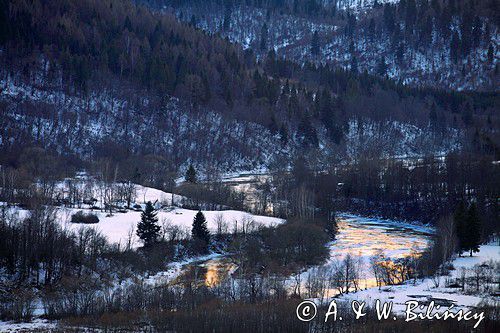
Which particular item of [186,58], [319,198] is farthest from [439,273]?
[186,58]

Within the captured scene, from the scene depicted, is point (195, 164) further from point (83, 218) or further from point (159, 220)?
point (83, 218)

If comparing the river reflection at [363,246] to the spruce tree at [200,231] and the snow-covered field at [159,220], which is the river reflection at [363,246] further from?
the snow-covered field at [159,220]

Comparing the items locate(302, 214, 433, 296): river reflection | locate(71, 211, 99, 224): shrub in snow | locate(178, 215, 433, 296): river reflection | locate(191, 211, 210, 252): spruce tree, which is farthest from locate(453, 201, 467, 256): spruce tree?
locate(71, 211, 99, 224): shrub in snow

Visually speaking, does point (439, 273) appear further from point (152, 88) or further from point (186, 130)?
point (152, 88)

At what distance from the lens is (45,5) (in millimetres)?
179375

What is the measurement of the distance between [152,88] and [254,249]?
350ft

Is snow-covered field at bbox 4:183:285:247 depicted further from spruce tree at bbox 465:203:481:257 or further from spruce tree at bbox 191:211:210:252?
spruce tree at bbox 465:203:481:257

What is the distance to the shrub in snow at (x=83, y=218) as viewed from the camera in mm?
72875

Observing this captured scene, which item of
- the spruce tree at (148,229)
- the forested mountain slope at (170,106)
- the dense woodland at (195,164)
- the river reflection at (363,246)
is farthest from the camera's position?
the forested mountain slope at (170,106)

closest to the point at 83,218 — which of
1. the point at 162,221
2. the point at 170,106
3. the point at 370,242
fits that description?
the point at 162,221

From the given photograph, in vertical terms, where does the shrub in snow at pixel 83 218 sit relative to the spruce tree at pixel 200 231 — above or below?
above

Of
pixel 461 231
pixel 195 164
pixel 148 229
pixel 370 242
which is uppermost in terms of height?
pixel 195 164

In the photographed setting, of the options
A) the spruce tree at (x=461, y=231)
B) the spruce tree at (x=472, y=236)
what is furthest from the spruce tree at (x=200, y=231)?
the spruce tree at (x=472, y=236)

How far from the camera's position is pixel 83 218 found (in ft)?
241
